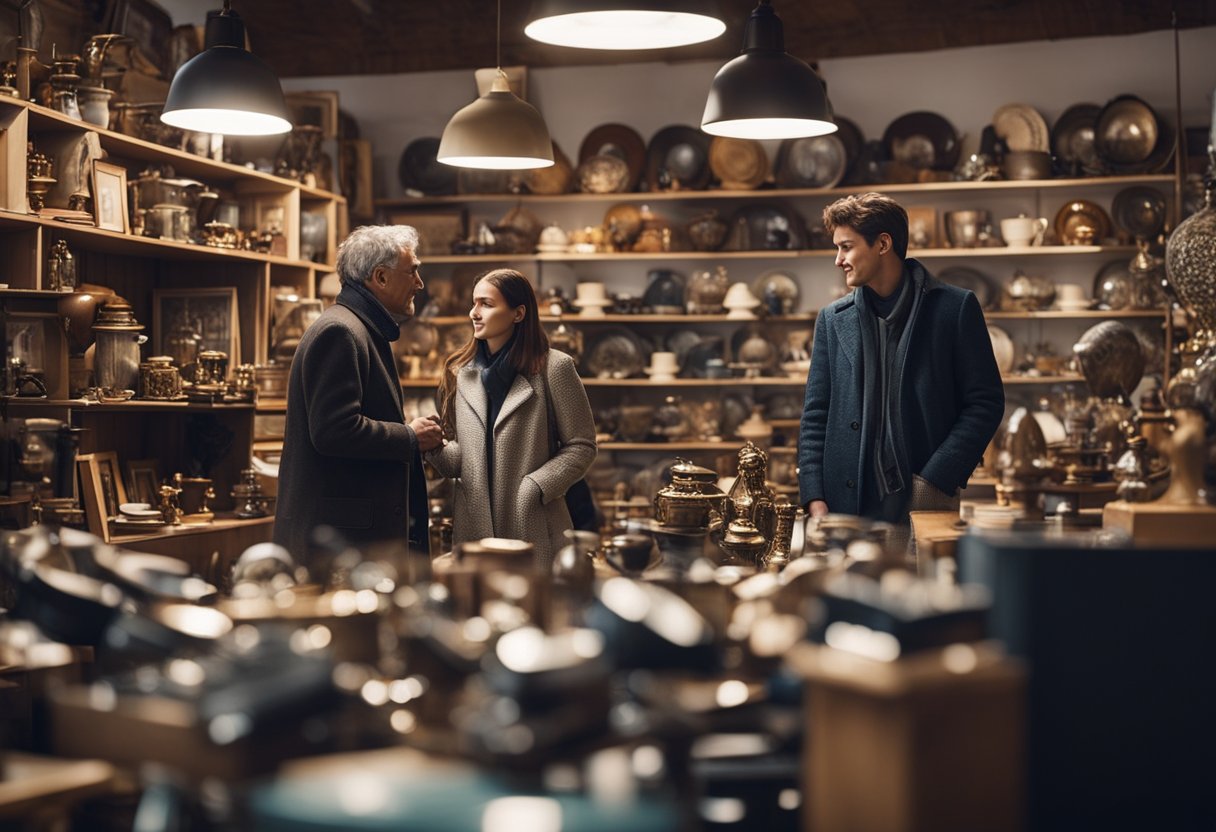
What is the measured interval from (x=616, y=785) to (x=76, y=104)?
407 centimetres

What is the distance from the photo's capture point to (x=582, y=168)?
700 centimetres

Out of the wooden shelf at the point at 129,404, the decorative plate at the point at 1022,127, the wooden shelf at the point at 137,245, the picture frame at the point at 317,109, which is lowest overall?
the wooden shelf at the point at 129,404

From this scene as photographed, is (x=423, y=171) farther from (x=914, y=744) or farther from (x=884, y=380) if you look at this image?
(x=914, y=744)

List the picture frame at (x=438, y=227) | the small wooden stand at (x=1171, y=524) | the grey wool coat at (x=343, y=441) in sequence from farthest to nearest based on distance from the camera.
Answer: the picture frame at (x=438, y=227) < the grey wool coat at (x=343, y=441) < the small wooden stand at (x=1171, y=524)

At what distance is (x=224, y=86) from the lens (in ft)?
→ 11.5

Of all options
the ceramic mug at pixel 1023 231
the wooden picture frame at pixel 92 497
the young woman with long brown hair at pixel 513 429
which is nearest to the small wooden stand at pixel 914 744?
the young woman with long brown hair at pixel 513 429

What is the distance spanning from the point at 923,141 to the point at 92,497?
14.7 ft

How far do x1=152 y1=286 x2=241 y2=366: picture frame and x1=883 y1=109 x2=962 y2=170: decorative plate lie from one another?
344cm

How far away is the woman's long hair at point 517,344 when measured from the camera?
12.5 ft

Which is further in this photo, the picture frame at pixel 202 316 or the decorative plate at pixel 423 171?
the decorative plate at pixel 423 171

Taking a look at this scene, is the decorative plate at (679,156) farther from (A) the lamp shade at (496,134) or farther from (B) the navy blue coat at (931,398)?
(B) the navy blue coat at (931,398)

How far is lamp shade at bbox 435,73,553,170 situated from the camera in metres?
3.74

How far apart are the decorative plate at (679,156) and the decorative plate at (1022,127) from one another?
1515 mm

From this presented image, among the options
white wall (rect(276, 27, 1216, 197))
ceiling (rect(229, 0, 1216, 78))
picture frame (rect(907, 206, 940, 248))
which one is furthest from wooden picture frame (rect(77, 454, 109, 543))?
picture frame (rect(907, 206, 940, 248))
